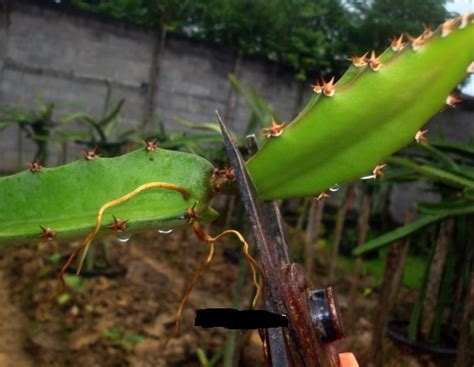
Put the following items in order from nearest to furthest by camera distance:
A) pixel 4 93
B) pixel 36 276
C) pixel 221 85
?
pixel 36 276, pixel 4 93, pixel 221 85

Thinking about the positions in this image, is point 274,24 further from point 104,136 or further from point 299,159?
point 299,159

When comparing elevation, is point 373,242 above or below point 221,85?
below

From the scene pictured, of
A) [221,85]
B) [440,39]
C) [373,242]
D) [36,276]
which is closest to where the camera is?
[440,39]

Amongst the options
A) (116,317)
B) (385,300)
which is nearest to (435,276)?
(385,300)

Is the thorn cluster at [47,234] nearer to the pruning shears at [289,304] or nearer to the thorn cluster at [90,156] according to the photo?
the thorn cluster at [90,156]

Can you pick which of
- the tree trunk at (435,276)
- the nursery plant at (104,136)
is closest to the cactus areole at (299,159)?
the tree trunk at (435,276)

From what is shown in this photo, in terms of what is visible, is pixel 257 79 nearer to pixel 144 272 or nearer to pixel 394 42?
pixel 144 272

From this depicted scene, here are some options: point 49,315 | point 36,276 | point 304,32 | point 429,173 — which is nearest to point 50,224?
point 429,173
